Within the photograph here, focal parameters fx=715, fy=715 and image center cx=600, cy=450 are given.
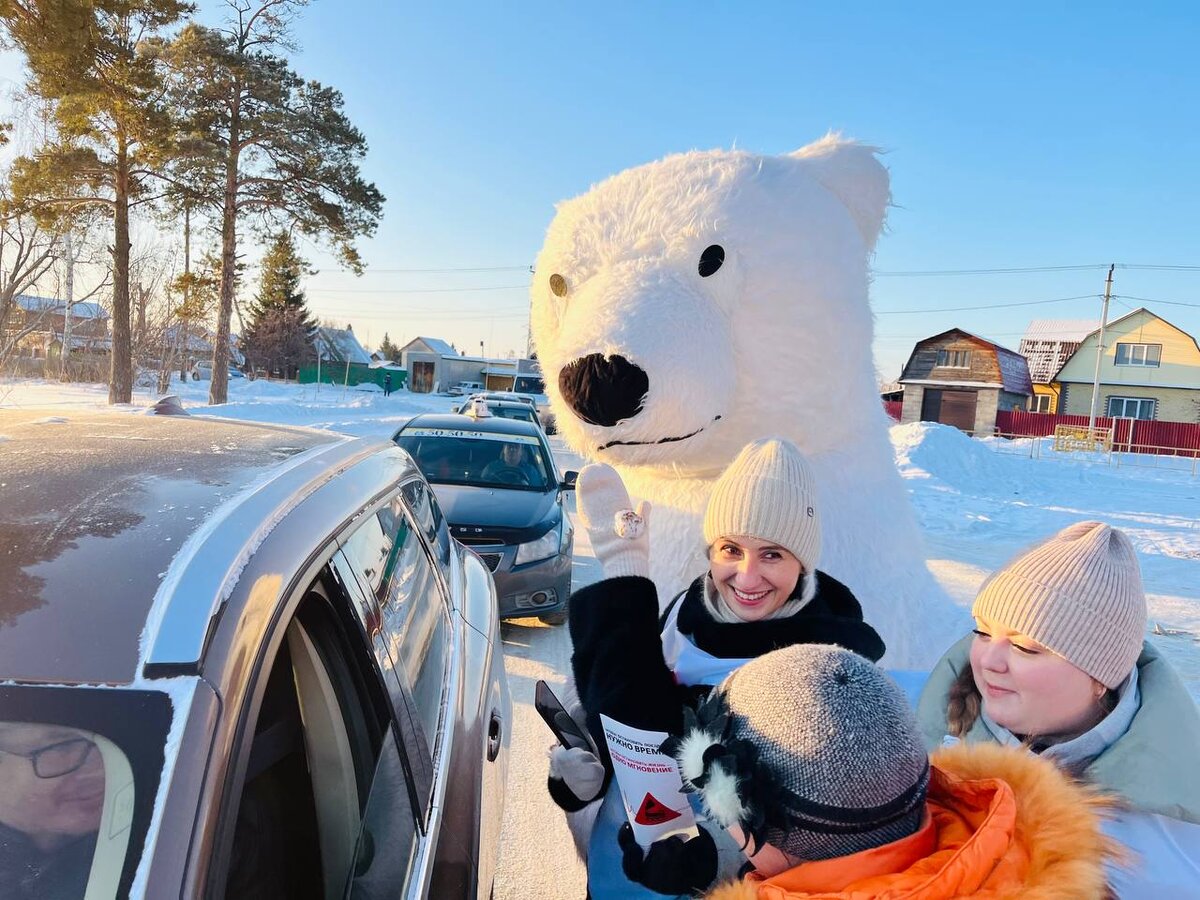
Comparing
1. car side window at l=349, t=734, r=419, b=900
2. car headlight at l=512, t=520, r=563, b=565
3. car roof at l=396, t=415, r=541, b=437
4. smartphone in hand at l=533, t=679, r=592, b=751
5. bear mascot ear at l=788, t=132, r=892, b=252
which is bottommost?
car headlight at l=512, t=520, r=563, b=565

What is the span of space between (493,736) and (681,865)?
1.00m

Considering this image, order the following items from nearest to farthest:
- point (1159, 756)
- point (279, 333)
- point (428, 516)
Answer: point (1159, 756)
point (428, 516)
point (279, 333)

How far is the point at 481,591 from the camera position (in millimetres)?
2996

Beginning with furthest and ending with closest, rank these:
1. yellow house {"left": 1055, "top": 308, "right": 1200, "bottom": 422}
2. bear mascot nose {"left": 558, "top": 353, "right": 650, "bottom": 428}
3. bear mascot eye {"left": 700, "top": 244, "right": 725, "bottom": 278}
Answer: yellow house {"left": 1055, "top": 308, "right": 1200, "bottom": 422}, bear mascot eye {"left": 700, "top": 244, "right": 725, "bottom": 278}, bear mascot nose {"left": 558, "top": 353, "right": 650, "bottom": 428}

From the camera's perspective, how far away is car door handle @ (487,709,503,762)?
6.71 ft

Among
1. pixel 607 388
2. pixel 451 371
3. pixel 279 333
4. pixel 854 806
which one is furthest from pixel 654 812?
pixel 451 371

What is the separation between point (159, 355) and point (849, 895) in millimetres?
41309

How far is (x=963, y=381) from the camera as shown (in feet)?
114

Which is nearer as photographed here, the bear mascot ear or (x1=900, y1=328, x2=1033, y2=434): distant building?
the bear mascot ear

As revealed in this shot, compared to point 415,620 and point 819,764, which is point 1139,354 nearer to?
point 415,620

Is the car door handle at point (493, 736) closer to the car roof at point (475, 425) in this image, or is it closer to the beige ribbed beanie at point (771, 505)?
the beige ribbed beanie at point (771, 505)

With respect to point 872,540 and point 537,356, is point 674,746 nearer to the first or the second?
point 872,540

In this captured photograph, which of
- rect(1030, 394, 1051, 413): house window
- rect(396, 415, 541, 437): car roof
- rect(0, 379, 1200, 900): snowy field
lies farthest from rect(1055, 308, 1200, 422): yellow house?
rect(396, 415, 541, 437): car roof

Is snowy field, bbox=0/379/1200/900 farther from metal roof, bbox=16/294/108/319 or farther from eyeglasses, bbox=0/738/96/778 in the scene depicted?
metal roof, bbox=16/294/108/319
